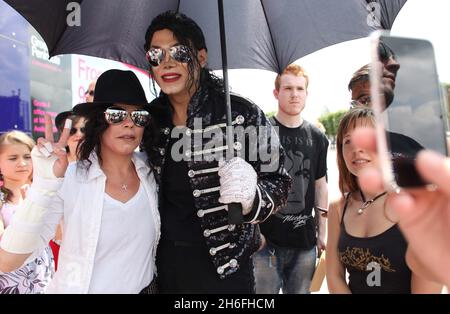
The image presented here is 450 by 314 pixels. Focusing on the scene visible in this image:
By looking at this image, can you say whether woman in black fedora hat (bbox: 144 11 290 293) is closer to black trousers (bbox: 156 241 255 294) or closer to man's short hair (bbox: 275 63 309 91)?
black trousers (bbox: 156 241 255 294)

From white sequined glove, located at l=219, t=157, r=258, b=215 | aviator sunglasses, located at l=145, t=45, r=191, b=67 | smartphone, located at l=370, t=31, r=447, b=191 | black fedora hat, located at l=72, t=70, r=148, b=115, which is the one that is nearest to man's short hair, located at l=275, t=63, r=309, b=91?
aviator sunglasses, located at l=145, t=45, r=191, b=67

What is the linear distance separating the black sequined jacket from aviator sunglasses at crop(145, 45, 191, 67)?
0.20 metres

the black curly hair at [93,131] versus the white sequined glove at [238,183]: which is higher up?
the black curly hair at [93,131]

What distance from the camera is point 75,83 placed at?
19.2ft

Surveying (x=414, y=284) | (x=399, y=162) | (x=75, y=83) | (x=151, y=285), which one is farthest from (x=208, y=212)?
(x=75, y=83)

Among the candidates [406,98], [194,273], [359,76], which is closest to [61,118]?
[194,273]

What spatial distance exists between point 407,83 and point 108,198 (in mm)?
1508

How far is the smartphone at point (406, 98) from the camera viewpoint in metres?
0.89

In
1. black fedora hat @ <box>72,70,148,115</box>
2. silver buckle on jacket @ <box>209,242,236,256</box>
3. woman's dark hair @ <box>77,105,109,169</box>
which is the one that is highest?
black fedora hat @ <box>72,70,148,115</box>

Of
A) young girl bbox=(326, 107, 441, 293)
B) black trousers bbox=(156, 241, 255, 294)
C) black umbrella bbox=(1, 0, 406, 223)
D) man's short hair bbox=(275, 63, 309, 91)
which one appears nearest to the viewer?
young girl bbox=(326, 107, 441, 293)

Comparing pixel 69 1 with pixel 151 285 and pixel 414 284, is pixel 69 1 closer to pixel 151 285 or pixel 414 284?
pixel 151 285

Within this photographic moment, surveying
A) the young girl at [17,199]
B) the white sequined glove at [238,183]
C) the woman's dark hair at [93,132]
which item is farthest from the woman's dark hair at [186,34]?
the young girl at [17,199]

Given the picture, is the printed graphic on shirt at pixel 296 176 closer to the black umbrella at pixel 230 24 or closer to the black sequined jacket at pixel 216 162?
the black umbrella at pixel 230 24

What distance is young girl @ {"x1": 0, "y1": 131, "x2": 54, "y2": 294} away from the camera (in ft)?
9.21
